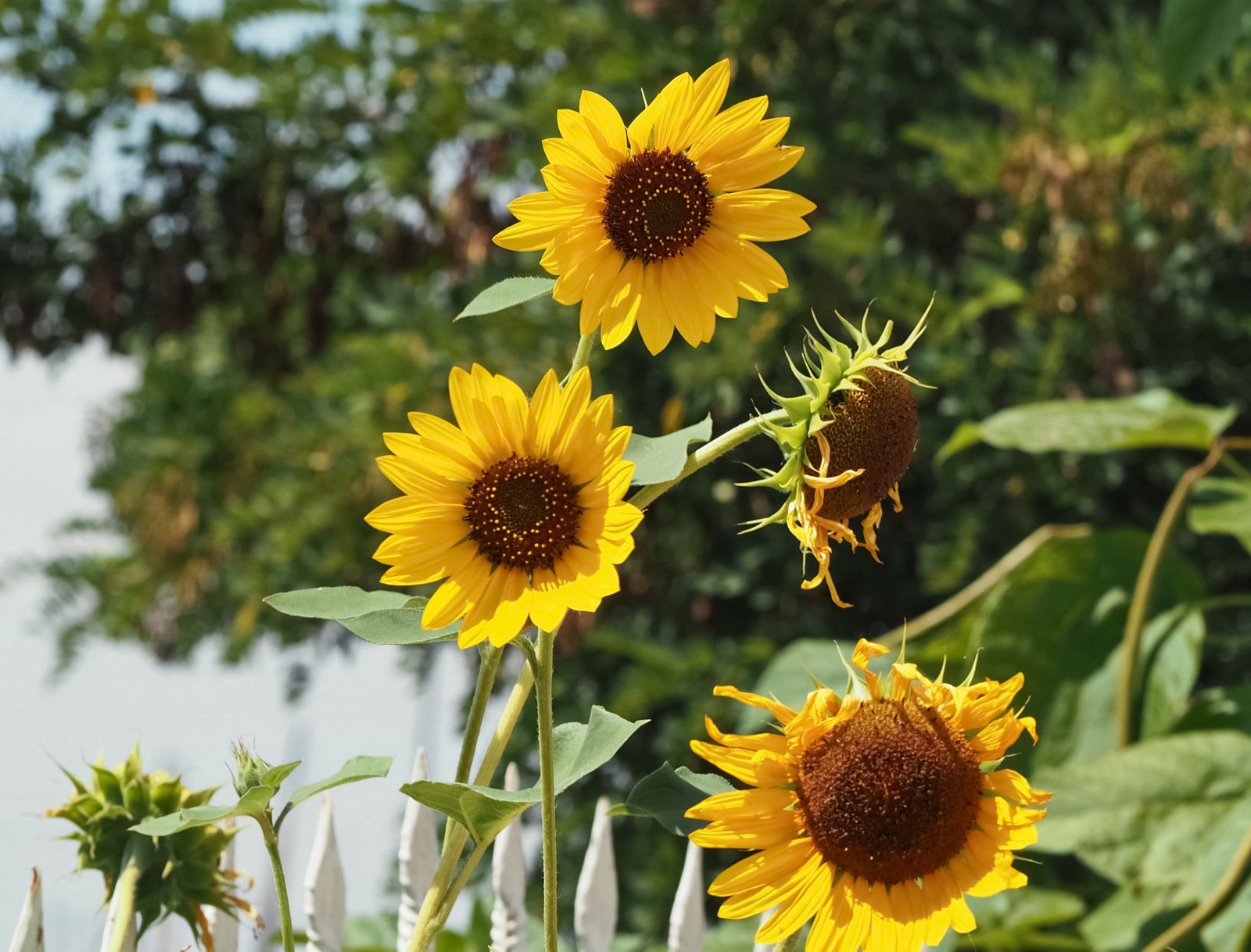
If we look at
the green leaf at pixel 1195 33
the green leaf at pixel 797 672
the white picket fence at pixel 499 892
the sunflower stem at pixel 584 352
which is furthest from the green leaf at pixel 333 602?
the green leaf at pixel 1195 33

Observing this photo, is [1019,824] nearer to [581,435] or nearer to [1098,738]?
[581,435]

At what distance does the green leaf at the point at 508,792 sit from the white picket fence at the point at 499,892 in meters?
0.31

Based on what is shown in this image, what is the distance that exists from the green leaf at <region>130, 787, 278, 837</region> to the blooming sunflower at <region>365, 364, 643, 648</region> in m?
0.10

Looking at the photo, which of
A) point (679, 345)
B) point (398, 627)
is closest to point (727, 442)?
point (398, 627)

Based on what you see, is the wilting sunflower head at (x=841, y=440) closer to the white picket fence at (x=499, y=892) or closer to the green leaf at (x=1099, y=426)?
the white picket fence at (x=499, y=892)

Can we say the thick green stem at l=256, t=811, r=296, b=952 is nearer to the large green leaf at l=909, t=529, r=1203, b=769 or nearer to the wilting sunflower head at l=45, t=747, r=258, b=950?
the wilting sunflower head at l=45, t=747, r=258, b=950

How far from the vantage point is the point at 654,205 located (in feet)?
1.72

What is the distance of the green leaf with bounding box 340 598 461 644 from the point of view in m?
0.52

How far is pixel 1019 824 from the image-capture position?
0.51 m

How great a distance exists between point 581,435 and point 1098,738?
90 cm

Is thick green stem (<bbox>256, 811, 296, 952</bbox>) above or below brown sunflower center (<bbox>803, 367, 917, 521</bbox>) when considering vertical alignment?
below

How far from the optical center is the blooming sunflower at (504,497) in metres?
0.49

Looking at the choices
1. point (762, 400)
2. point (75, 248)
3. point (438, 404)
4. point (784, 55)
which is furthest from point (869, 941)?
point (75, 248)

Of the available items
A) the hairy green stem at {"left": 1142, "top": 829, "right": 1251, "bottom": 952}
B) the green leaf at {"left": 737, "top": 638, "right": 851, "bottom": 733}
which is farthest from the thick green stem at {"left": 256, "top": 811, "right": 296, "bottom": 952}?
the green leaf at {"left": 737, "top": 638, "right": 851, "bottom": 733}
